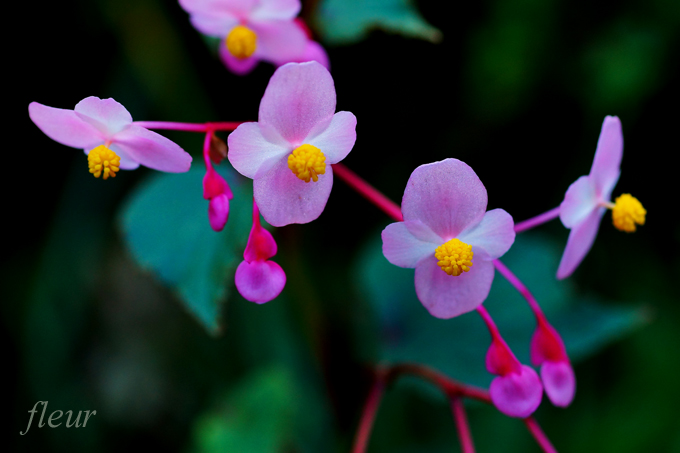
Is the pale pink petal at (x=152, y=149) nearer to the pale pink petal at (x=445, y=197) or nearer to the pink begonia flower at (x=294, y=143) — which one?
the pink begonia flower at (x=294, y=143)

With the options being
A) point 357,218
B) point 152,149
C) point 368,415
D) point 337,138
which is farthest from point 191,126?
point 357,218

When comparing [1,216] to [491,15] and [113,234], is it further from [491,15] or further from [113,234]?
[491,15]

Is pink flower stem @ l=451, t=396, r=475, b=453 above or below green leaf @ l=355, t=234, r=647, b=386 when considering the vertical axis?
above

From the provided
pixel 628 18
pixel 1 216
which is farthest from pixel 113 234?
pixel 628 18

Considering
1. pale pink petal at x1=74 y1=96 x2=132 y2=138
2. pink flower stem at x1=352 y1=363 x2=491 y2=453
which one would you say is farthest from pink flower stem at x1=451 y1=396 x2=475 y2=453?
pale pink petal at x1=74 y1=96 x2=132 y2=138

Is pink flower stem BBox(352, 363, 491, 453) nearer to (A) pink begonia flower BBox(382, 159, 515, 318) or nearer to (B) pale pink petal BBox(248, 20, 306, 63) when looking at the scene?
(A) pink begonia flower BBox(382, 159, 515, 318)

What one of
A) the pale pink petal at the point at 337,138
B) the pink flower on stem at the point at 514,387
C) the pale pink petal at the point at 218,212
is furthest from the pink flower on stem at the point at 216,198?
the pink flower on stem at the point at 514,387
